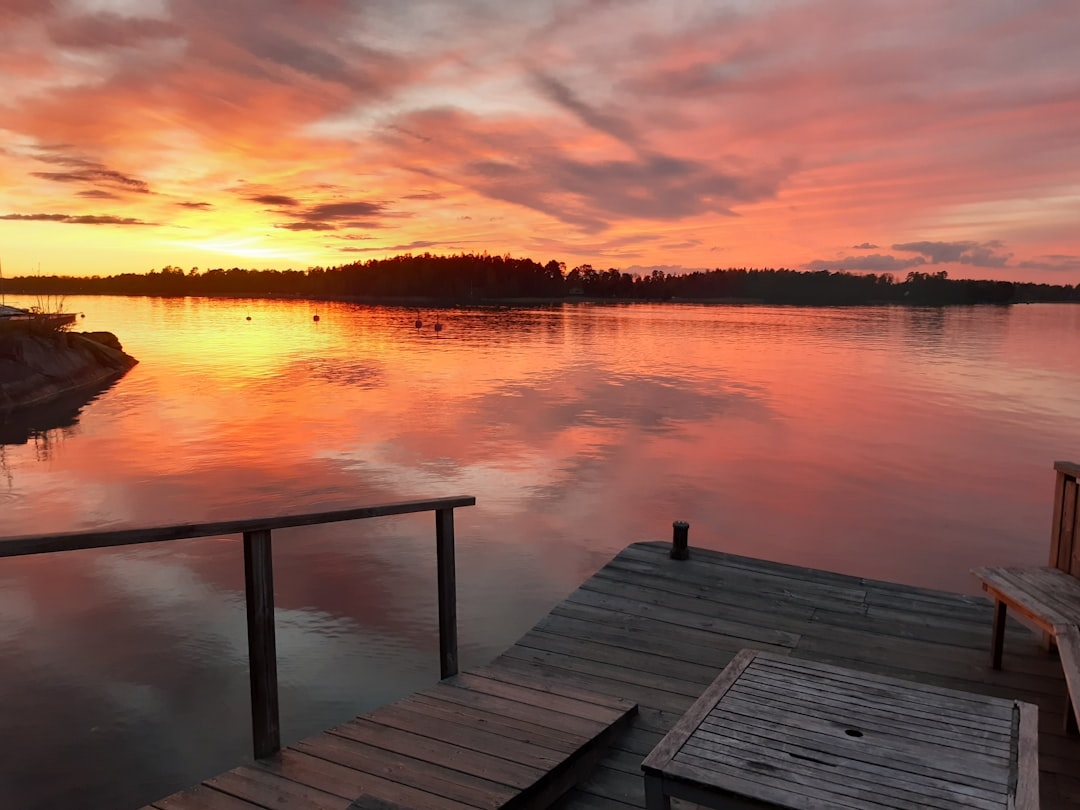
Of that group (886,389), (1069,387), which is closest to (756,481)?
(886,389)

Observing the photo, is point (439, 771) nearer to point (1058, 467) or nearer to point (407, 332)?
point (1058, 467)

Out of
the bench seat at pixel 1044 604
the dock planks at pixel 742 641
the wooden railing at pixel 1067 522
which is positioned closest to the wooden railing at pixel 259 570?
the dock planks at pixel 742 641

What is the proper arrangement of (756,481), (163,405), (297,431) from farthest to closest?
(163,405) < (297,431) < (756,481)

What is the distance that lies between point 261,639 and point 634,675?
2.98 metres

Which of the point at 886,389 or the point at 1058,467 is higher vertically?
the point at 1058,467

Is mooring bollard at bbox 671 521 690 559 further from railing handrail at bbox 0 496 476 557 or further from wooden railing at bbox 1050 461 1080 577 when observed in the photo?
railing handrail at bbox 0 496 476 557

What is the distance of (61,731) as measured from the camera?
725 centimetres

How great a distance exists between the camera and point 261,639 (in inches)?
154

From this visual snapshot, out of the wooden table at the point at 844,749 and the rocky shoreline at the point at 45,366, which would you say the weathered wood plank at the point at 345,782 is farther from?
the rocky shoreline at the point at 45,366

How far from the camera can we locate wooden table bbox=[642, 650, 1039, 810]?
113 inches

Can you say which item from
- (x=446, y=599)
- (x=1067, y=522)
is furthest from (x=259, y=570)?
(x=1067, y=522)

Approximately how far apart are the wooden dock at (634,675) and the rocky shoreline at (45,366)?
27.4m

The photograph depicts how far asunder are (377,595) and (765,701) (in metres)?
8.05

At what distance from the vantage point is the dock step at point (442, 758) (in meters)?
3.52
